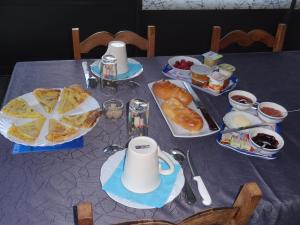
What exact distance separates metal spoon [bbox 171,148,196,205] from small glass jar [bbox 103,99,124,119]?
0.28 metres

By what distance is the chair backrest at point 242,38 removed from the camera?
69.8 inches

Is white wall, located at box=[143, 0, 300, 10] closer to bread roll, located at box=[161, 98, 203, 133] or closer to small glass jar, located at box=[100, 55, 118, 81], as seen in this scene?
small glass jar, located at box=[100, 55, 118, 81]

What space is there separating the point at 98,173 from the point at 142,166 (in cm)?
20

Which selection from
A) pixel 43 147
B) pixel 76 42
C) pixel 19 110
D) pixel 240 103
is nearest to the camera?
pixel 43 147

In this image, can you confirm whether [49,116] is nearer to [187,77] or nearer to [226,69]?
[187,77]

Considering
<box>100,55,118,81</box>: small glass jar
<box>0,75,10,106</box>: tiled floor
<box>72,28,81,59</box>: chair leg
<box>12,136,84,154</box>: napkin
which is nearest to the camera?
<box>12,136,84,154</box>: napkin

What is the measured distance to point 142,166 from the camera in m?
0.80

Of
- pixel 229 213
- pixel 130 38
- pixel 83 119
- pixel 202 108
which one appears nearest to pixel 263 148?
pixel 202 108

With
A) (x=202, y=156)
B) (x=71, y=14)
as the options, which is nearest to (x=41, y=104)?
(x=202, y=156)

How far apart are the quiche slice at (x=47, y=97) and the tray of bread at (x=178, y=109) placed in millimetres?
412

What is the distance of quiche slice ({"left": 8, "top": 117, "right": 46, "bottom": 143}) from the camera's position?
1.01 meters

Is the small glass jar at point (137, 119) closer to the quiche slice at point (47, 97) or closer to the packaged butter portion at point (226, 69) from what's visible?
the quiche slice at point (47, 97)

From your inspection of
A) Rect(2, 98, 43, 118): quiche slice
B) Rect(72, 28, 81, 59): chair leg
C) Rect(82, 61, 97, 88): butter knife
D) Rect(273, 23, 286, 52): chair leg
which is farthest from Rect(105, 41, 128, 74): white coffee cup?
Rect(273, 23, 286, 52): chair leg

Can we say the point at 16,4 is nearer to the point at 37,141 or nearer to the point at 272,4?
the point at 37,141
